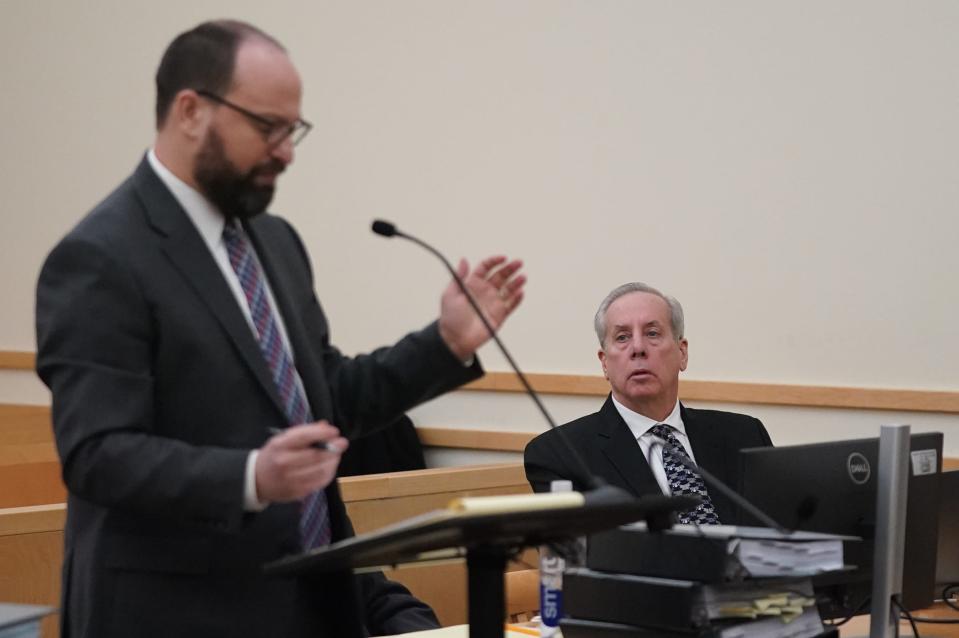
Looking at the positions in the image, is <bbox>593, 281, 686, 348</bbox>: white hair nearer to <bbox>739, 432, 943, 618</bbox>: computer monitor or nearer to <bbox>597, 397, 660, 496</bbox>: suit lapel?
<bbox>597, 397, 660, 496</bbox>: suit lapel

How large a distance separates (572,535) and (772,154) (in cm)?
302

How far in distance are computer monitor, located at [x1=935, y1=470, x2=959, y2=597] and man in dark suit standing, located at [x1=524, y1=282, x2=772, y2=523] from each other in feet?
1.90

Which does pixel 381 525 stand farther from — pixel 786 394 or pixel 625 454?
pixel 786 394

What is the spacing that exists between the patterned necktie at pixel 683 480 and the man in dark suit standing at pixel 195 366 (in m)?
1.39

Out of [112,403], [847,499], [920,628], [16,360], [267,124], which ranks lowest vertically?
[920,628]

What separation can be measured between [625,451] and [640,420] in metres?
0.13

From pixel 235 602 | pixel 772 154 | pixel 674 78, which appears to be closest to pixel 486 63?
pixel 674 78

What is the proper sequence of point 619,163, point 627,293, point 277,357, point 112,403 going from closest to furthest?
point 112,403 → point 277,357 → point 627,293 → point 619,163

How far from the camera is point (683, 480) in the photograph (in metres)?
3.36

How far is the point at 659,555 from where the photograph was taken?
231 cm

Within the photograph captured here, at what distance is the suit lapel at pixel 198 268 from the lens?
193 centimetres

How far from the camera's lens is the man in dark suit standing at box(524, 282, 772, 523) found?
334 centimetres

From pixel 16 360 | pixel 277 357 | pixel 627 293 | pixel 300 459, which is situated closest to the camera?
pixel 300 459

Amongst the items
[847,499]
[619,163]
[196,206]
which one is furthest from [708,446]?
[196,206]
